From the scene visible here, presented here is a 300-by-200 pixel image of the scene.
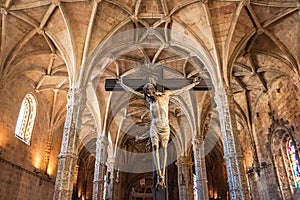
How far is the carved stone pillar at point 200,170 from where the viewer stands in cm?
1499

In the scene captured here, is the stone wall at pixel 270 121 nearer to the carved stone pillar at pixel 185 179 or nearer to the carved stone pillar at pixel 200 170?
the carved stone pillar at pixel 200 170

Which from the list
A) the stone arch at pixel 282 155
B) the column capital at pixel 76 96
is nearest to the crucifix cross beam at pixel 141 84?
the column capital at pixel 76 96

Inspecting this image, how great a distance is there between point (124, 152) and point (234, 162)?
1879 cm

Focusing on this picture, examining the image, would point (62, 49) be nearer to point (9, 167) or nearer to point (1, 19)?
point (1, 19)

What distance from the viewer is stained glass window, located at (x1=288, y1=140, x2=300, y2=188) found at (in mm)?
13584

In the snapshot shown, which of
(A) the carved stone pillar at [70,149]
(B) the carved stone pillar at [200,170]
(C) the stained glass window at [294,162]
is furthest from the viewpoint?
(B) the carved stone pillar at [200,170]

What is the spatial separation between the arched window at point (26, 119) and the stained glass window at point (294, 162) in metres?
15.3

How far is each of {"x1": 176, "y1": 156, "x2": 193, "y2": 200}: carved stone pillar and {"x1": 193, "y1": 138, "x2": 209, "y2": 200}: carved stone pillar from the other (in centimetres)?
337

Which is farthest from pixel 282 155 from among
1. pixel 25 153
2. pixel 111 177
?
pixel 25 153

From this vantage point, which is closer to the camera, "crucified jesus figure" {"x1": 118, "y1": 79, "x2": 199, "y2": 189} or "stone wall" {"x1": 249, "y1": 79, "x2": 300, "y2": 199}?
"crucified jesus figure" {"x1": 118, "y1": 79, "x2": 199, "y2": 189}

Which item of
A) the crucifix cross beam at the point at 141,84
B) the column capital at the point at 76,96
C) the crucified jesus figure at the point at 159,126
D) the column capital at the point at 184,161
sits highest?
the column capital at the point at 76,96

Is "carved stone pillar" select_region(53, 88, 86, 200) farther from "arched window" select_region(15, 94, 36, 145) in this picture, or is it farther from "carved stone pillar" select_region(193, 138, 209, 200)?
"carved stone pillar" select_region(193, 138, 209, 200)

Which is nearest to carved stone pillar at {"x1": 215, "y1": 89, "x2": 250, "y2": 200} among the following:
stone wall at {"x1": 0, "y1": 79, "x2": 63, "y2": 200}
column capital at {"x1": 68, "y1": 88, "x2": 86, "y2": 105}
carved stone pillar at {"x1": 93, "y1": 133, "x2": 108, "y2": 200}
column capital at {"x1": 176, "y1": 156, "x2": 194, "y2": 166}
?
Result: column capital at {"x1": 68, "y1": 88, "x2": 86, "y2": 105}

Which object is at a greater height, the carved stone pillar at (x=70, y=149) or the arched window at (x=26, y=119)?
the arched window at (x=26, y=119)
